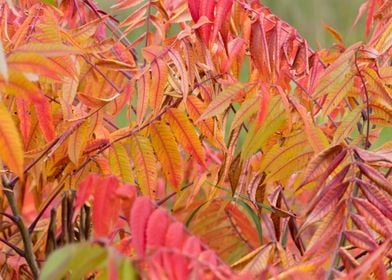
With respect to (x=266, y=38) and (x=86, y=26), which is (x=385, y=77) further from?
(x=86, y=26)

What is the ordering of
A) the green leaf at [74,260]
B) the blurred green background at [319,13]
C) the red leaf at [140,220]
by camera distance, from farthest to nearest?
the blurred green background at [319,13] → the red leaf at [140,220] → the green leaf at [74,260]

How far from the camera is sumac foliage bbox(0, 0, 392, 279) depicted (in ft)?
2.95

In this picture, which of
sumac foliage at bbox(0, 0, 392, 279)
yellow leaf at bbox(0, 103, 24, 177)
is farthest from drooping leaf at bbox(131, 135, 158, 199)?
yellow leaf at bbox(0, 103, 24, 177)

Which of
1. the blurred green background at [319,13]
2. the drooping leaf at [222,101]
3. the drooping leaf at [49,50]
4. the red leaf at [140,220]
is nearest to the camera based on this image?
the red leaf at [140,220]

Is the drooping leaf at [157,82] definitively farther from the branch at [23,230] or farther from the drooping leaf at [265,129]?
the branch at [23,230]

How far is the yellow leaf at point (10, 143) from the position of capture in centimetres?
90

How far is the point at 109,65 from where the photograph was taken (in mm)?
1280

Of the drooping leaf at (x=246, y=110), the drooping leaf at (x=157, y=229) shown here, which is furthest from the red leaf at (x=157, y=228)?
the drooping leaf at (x=246, y=110)

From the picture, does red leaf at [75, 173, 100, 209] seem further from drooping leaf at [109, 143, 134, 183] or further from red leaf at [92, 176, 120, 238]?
drooping leaf at [109, 143, 134, 183]

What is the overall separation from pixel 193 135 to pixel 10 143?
15.6 inches

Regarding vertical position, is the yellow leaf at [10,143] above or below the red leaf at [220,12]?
below

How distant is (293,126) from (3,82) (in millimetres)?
565

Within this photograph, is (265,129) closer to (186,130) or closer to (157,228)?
(186,130)

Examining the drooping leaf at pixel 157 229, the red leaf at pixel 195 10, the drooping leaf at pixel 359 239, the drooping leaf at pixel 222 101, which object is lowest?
the drooping leaf at pixel 359 239
